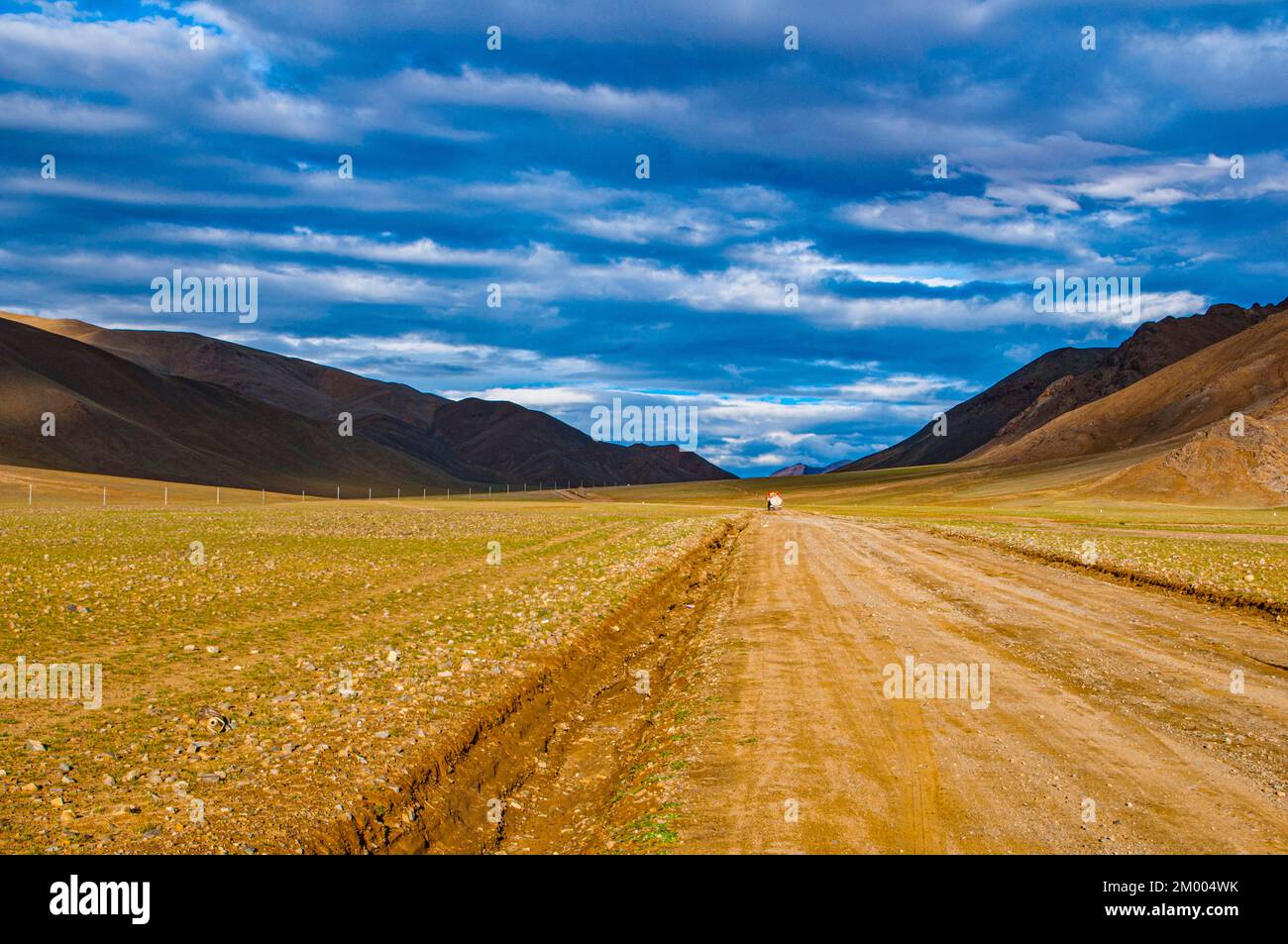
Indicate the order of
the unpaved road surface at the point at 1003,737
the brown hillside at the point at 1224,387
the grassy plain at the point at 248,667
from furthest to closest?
the brown hillside at the point at 1224,387 → the grassy plain at the point at 248,667 → the unpaved road surface at the point at 1003,737

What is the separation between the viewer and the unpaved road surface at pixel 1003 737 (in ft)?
26.9

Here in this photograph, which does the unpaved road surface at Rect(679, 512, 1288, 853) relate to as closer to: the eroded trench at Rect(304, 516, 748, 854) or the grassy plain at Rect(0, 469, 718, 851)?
the eroded trench at Rect(304, 516, 748, 854)

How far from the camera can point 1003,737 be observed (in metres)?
11.1

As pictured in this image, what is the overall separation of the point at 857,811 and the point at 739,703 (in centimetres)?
438

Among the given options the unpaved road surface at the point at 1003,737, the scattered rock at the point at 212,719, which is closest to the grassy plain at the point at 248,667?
the scattered rock at the point at 212,719

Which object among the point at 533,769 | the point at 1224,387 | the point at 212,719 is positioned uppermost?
the point at 1224,387

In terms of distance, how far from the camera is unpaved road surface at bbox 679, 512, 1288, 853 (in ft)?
26.9

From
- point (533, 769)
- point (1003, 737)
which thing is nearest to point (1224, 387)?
point (1003, 737)

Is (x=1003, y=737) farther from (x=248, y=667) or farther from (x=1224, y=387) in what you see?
(x=1224, y=387)

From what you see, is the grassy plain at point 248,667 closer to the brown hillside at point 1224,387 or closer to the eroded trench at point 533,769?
the eroded trench at point 533,769

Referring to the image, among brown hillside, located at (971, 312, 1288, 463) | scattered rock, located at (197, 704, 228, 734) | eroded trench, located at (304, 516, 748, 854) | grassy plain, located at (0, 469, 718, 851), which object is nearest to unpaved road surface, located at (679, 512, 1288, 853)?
eroded trench, located at (304, 516, 748, 854)

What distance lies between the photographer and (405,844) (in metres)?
8.77
